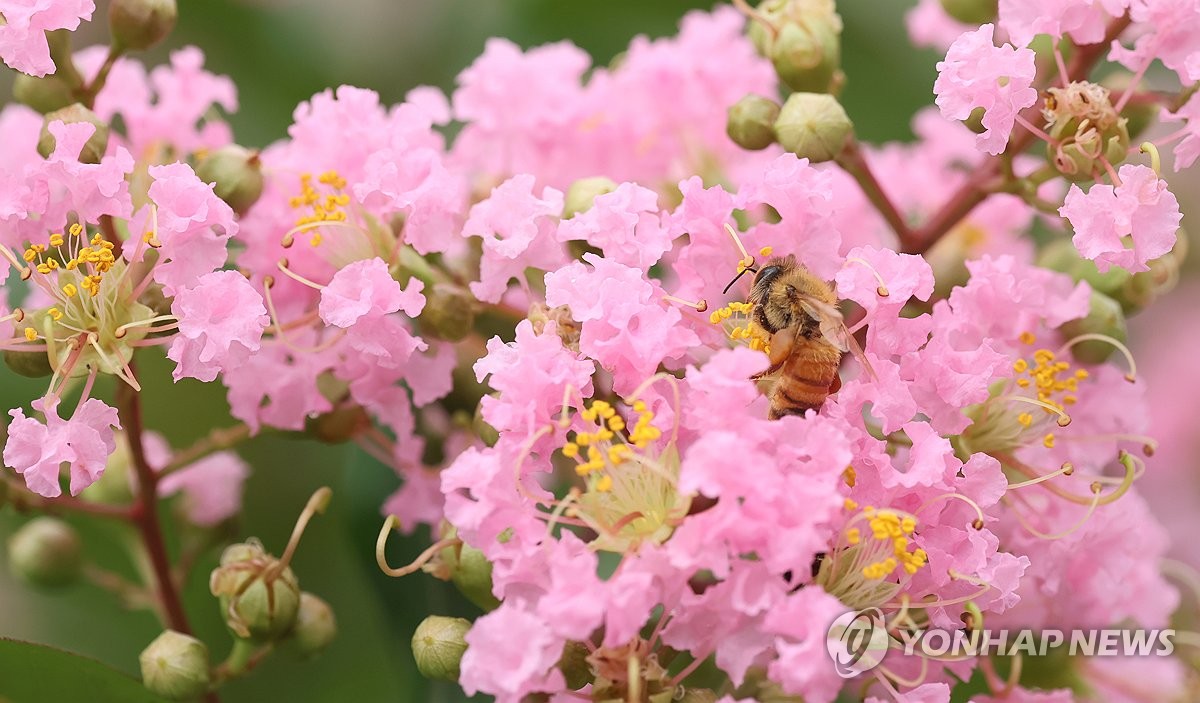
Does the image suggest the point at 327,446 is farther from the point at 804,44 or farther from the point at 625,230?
the point at 804,44

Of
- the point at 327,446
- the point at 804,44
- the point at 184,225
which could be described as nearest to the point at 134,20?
the point at 184,225

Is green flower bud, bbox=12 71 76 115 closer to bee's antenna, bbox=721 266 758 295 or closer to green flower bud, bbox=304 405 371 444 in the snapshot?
green flower bud, bbox=304 405 371 444

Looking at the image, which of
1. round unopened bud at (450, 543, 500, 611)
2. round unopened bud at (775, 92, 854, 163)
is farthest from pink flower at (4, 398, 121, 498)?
round unopened bud at (775, 92, 854, 163)

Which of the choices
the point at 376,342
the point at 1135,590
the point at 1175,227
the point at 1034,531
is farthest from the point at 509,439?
the point at 1135,590

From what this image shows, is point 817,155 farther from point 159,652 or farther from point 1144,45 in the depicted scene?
point 159,652

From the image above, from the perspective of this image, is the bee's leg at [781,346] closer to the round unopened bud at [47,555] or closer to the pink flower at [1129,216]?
the pink flower at [1129,216]
